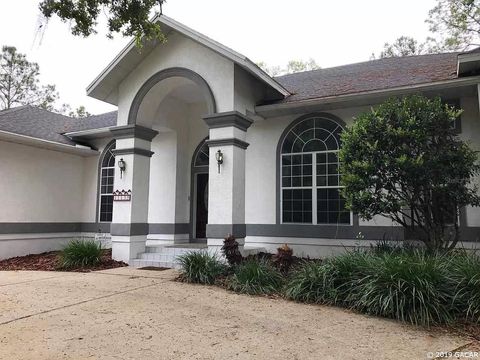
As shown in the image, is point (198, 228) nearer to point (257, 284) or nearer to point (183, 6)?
point (257, 284)

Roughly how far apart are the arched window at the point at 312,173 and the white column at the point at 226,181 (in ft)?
5.92

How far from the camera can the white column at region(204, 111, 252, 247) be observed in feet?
30.0

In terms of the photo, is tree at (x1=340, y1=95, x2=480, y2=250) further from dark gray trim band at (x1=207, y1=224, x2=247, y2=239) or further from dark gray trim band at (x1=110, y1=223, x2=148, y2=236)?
dark gray trim band at (x1=110, y1=223, x2=148, y2=236)

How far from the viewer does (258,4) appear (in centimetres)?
830

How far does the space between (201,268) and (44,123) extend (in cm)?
971

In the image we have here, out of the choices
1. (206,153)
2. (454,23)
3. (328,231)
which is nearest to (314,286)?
(328,231)

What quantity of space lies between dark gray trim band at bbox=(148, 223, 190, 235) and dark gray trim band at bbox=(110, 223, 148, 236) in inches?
67.6

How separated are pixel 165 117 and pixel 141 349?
348 inches

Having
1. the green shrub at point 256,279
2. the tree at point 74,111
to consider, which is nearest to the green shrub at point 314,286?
the green shrub at point 256,279

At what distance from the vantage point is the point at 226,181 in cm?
923

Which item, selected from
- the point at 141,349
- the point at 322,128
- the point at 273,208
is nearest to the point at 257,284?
the point at 141,349

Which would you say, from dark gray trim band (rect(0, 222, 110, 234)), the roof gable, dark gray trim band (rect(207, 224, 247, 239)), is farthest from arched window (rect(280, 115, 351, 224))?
dark gray trim band (rect(0, 222, 110, 234))

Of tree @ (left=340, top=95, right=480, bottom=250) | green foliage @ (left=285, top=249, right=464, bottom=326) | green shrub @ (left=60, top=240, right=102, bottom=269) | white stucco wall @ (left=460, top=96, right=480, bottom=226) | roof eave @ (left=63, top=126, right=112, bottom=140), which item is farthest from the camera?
roof eave @ (left=63, top=126, right=112, bottom=140)

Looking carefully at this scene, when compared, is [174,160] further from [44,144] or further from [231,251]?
[231,251]
